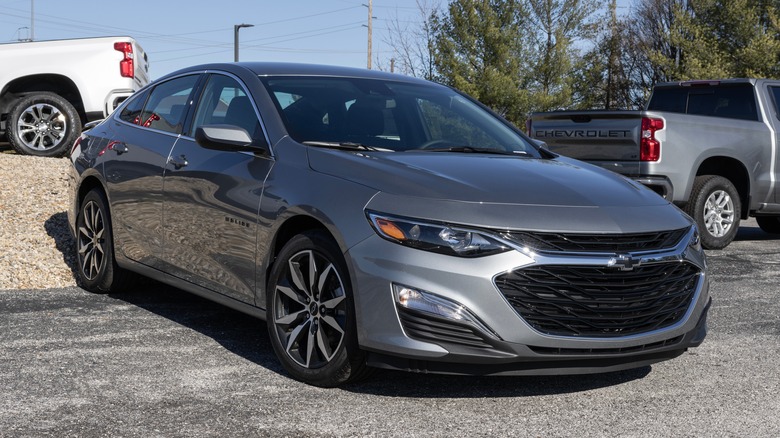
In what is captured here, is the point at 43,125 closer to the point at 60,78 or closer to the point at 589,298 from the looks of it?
the point at 60,78

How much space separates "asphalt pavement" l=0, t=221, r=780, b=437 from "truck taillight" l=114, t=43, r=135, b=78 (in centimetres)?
738

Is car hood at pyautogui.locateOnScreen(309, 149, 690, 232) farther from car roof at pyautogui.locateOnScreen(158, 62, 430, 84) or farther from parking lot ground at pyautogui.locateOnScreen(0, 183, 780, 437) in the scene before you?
car roof at pyautogui.locateOnScreen(158, 62, 430, 84)

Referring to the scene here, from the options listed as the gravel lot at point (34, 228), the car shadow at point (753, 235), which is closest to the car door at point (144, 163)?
the gravel lot at point (34, 228)

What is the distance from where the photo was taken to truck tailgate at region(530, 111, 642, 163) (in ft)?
34.1

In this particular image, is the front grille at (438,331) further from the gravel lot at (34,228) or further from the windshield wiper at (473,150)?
the gravel lot at (34,228)

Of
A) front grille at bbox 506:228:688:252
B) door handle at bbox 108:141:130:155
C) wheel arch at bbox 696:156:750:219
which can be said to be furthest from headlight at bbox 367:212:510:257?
wheel arch at bbox 696:156:750:219

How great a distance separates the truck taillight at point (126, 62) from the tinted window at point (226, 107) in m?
7.56

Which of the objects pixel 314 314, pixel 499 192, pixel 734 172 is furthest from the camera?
pixel 734 172

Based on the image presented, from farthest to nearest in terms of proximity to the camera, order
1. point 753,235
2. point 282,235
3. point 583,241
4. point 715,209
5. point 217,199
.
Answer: point 753,235 → point 715,209 → point 217,199 → point 282,235 → point 583,241

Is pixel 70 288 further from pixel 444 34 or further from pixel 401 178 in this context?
pixel 444 34

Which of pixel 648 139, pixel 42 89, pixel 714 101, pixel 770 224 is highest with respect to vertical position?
pixel 714 101

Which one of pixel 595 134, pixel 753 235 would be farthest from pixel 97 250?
pixel 753 235

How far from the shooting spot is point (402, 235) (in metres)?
4.45

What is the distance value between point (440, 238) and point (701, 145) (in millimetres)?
7199
